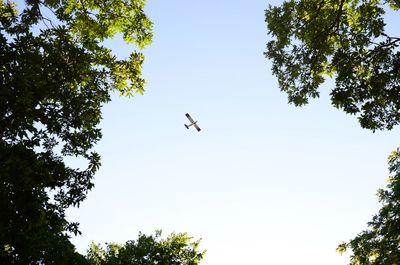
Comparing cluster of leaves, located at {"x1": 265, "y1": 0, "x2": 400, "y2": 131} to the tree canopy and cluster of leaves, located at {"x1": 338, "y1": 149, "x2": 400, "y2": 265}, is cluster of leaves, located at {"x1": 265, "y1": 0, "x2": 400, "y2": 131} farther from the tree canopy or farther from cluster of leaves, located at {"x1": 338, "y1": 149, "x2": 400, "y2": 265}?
cluster of leaves, located at {"x1": 338, "y1": 149, "x2": 400, "y2": 265}

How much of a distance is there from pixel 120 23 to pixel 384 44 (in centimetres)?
981

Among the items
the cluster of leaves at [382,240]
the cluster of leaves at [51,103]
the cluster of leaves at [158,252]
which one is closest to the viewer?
the cluster of leaves at [51,103]

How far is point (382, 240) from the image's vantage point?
18734mm

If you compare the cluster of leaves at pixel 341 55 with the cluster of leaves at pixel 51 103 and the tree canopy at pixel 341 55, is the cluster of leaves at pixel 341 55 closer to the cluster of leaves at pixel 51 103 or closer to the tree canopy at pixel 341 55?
the tree canopy at pixel 341 55

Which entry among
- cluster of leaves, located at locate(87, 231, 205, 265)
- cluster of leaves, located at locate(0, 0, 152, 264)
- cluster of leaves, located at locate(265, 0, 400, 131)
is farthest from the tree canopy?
cluster of leaves, located at locate(87, 231, 205, 265)

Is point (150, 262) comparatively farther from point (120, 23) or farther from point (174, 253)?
point (120, 23)

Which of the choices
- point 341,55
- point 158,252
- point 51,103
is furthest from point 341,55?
point 158,252

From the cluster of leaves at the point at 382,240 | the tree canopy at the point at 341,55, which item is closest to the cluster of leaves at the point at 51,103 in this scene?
the tree canopy at the point at 341,55

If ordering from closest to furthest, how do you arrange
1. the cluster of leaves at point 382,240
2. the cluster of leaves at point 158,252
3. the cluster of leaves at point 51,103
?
the cluster of leaves at point 51,103, the cluster of leaves at point 382,240, the cluster of leaves at point 158,252

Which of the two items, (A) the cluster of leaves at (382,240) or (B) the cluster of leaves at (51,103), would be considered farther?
(A) the cluster of leaves at (382,240)

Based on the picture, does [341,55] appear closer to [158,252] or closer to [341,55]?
[341,55]

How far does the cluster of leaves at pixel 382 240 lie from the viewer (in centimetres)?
1804

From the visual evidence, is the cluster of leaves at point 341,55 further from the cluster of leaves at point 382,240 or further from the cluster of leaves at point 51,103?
the cluster of leaves at point 382,240

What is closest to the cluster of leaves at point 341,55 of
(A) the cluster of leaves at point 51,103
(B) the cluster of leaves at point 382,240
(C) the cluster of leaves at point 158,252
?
(A) the cluster of leaves at point 51,103
